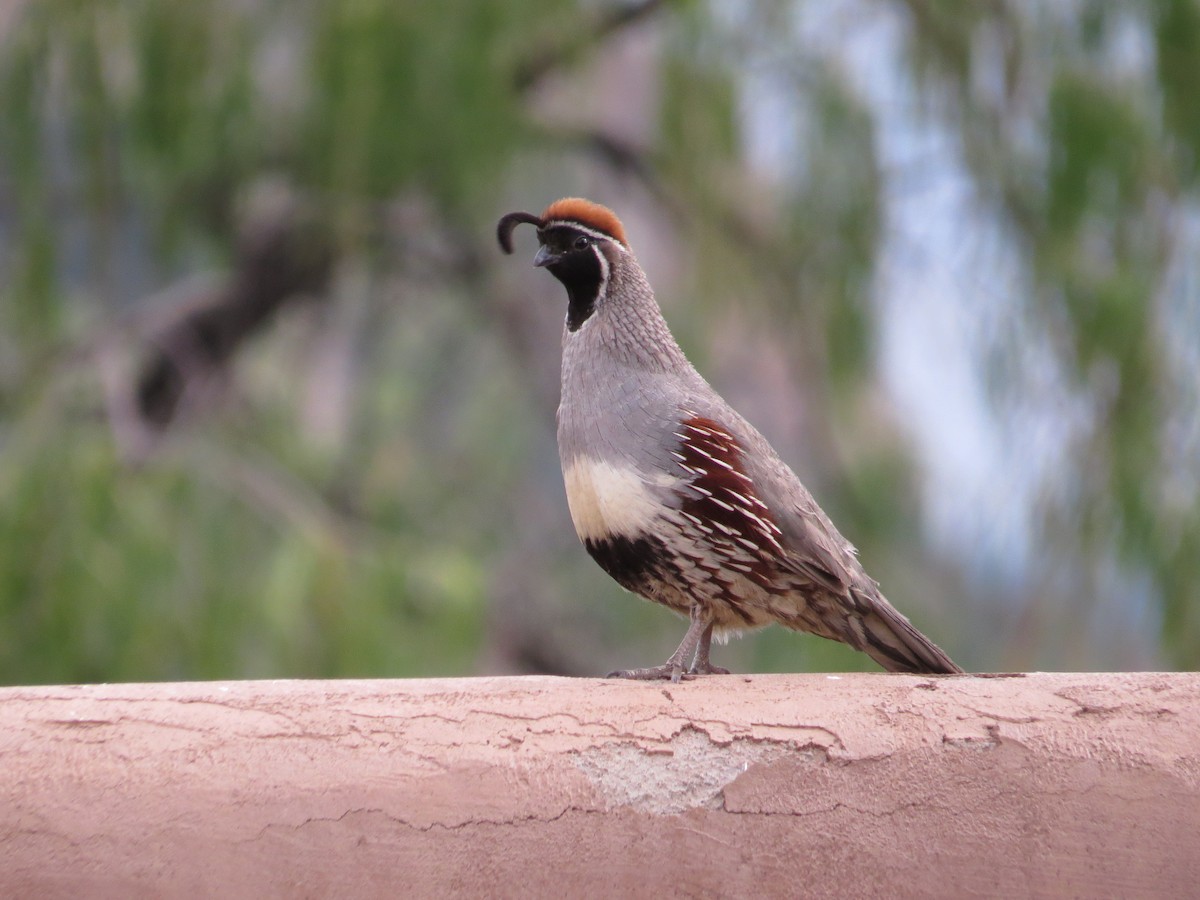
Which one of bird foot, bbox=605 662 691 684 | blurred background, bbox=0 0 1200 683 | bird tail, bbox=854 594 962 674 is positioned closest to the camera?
bird foot, bbox=605 662 691 684

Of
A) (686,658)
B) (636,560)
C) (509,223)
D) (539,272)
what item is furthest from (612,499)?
(539,272)

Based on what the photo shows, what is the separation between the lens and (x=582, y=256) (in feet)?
8.80

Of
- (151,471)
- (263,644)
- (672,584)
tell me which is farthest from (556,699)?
(151,471)

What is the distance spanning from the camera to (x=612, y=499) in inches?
96.3

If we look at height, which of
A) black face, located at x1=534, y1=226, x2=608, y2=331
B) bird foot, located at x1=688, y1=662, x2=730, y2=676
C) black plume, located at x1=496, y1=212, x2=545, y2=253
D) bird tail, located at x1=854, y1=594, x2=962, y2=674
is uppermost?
black plume, located at x1=496, y1=212, x2=545, y2=253

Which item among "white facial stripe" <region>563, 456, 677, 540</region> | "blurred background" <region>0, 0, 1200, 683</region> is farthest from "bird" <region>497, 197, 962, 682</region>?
"blurred background" <region>0, 0, 1200, 683</region>

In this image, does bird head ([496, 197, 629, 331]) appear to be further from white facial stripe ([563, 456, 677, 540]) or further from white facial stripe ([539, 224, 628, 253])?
white facial stripe ([563, 456, 677, 540])

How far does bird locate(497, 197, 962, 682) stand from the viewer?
2436mm

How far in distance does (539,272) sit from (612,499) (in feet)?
10.6

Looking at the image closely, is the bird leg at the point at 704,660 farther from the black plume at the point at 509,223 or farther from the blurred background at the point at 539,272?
the blurred background at the point at 539,272

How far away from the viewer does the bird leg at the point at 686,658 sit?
7.54ft

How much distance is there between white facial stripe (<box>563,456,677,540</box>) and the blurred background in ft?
5.78

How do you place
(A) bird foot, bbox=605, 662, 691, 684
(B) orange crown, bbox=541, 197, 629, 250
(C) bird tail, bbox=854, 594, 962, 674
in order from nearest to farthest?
(A) bird foot, bbox=605, 662, 691, 684
(C) bird tail, bbox=854, 594, 962, 674
(B) orange crown, bbox=541, 197, 629, 250

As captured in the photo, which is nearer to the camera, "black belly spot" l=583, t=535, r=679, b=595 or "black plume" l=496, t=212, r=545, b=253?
"black belly spot" l=583, t=535, r=679, b=595
